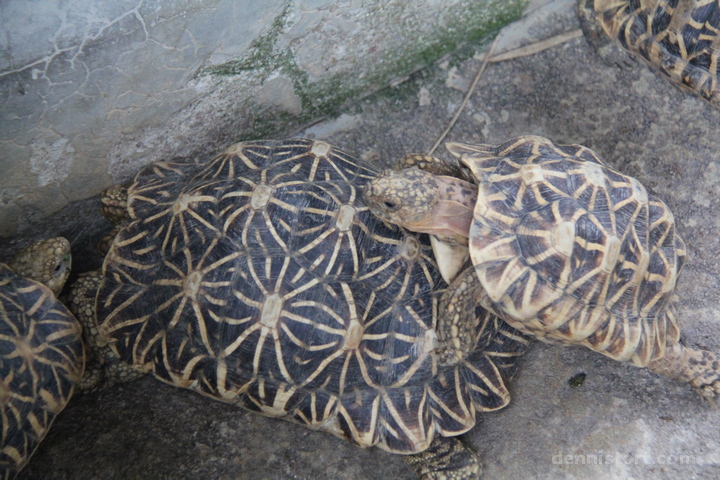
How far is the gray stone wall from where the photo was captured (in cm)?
219

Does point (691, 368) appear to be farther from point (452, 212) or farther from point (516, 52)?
point (516, 52)

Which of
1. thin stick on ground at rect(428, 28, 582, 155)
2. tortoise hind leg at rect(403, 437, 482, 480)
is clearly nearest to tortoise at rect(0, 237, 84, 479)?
tortoise hind leg at rect(403, 437, 482, 480)

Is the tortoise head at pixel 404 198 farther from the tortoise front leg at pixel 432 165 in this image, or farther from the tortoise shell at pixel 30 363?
the tortoise shell at pixel 30 363

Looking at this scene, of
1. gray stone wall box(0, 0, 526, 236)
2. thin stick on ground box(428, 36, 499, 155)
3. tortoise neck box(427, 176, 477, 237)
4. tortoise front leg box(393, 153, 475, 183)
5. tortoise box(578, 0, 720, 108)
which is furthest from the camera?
thin stick on ground box(428, 36, 499, 155)

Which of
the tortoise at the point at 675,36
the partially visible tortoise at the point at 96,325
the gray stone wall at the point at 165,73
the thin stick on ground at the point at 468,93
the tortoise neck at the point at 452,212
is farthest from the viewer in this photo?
the thin stick on ground at the point at 468,93

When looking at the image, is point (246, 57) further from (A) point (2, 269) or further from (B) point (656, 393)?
(B) point (656, 393)

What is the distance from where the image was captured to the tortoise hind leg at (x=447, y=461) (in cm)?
265

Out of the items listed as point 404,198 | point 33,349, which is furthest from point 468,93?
point 33,349

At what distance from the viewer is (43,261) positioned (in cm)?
262

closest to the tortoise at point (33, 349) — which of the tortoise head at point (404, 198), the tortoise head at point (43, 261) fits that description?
the tortoise head at point (43, 261)

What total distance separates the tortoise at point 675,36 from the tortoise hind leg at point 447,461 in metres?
2.10

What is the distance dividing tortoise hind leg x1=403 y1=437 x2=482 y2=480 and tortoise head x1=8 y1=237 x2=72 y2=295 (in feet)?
6.34

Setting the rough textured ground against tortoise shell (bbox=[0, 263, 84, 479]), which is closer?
tortoise shell (bbox=[0, 263, 84, 479])

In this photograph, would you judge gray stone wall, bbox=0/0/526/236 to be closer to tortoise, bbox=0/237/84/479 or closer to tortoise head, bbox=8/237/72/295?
tortoise head, bbox=8/237/72/295
